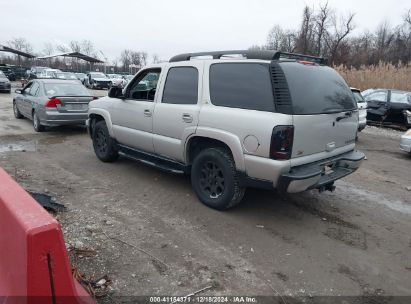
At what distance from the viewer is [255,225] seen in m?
4.53

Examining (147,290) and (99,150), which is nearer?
(147,290)

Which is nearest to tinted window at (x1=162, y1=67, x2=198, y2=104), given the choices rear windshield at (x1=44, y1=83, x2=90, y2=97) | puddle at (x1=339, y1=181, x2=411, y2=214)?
puddle at (x1=339, y1=181, x2=411, y2=214)

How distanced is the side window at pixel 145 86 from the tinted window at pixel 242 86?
1.31 meters

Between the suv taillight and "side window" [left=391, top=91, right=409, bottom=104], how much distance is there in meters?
11.6

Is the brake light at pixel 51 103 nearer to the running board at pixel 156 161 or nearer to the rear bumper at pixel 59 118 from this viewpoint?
the rear bumper at pixel 59 118

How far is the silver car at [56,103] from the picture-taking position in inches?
384

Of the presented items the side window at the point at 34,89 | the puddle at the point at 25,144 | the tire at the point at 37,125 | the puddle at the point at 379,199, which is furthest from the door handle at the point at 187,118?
the side window at the point at 34,89

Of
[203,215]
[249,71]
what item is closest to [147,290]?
[203,215]

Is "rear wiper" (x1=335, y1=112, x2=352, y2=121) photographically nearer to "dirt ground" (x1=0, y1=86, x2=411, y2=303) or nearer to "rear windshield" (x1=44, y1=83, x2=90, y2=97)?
"dirt ground" (x1=0, y1=86, x2=411, y2=303)

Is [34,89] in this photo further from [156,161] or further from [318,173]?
[318,173]

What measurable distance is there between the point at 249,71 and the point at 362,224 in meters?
2.51

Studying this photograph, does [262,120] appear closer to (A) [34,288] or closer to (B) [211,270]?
(B) [211,270]

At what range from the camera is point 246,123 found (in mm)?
4238

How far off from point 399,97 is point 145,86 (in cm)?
1148
